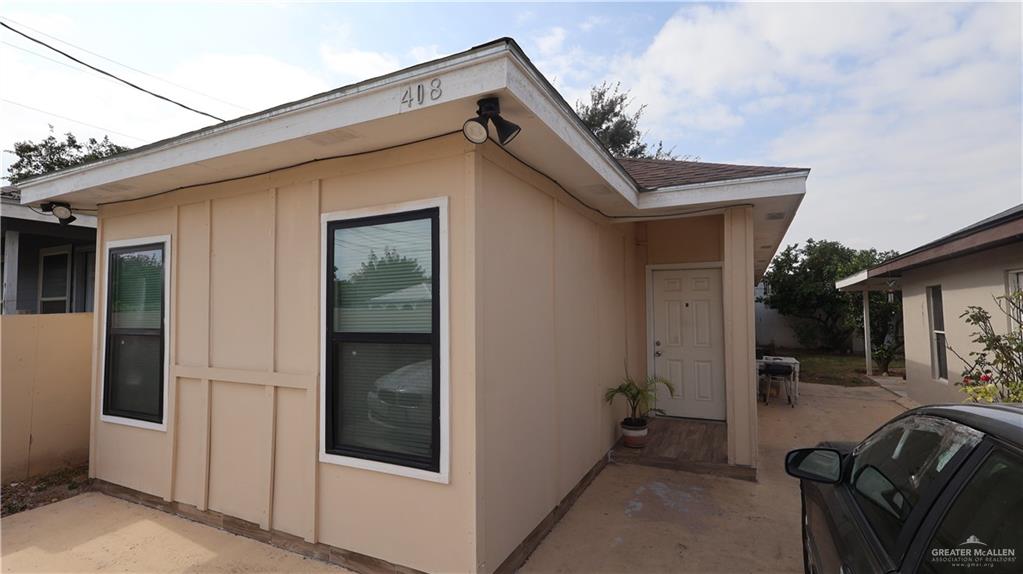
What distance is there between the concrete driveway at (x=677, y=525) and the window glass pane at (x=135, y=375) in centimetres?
351

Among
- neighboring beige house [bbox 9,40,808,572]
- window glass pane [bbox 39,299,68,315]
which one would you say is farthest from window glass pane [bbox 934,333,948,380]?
window glass pane [bbox 39,299,68,315]

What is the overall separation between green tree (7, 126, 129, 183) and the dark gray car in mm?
18321

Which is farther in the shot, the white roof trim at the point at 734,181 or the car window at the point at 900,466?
the white roof trim at the point at 734,181

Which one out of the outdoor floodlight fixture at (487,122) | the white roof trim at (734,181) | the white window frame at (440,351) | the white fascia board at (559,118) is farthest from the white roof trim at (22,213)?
the white roof trim at (734,181)

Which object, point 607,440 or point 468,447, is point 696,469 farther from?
point 468,447

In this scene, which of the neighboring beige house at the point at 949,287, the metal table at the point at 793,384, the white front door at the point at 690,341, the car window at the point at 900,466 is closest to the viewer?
the car window at the point at 900,466

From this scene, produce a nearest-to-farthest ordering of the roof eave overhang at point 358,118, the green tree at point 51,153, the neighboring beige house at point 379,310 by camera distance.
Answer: the roof eave overhang at point 358,118 < the neighboring beige house at point 379,310 < the green tree at point 51,153

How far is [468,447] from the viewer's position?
2.50 metres

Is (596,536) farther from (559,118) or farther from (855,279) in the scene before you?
(855,279)

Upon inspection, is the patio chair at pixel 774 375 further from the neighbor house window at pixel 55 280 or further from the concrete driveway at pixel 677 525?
the neighbor house window at pixel 55 280

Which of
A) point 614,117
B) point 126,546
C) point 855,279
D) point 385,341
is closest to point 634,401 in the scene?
point 385,341

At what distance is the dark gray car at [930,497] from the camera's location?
3.51ft

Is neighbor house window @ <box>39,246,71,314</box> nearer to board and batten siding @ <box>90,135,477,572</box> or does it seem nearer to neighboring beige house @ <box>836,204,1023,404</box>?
board and batten siding @ <box>90,135,477,572</box>

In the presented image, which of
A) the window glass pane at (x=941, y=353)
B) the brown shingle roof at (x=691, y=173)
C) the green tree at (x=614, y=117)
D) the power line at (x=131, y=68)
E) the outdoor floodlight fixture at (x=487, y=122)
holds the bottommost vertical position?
the window glass pane at (x=941, y=353)
